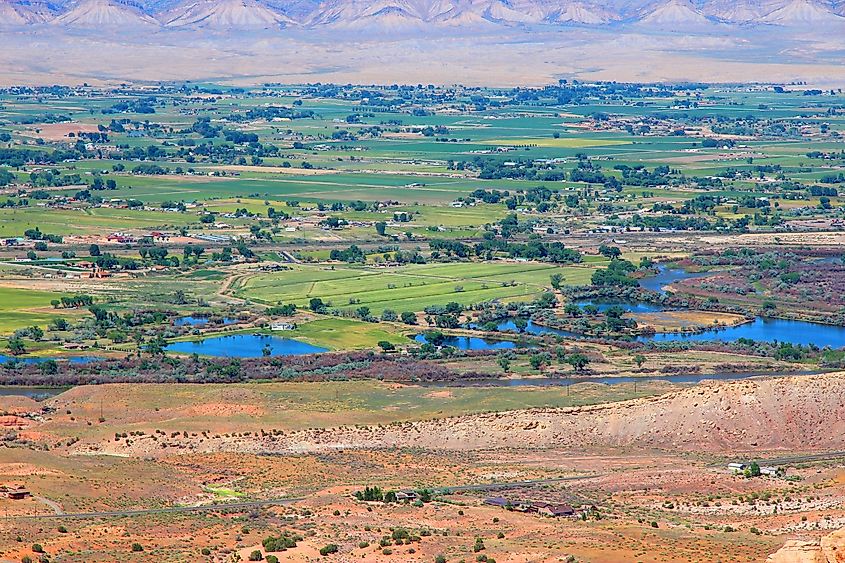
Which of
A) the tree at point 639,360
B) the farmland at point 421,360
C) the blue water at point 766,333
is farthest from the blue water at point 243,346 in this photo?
the tree at point 639,360

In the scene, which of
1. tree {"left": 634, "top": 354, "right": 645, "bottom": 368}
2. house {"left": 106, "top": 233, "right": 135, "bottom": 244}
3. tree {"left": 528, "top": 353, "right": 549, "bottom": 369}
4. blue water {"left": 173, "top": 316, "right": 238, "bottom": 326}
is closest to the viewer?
tree {"left": 528, "top": 353, "right": 549, "bottom": 369}

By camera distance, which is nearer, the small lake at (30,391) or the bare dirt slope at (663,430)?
the bare dirt slope at (663,430)

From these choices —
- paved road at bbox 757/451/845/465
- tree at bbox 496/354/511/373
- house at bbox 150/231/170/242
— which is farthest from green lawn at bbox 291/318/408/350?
house at bbox 150/231/170/242

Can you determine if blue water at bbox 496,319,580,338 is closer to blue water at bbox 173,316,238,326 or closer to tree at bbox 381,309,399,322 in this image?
tree at bbox 381,309,399,322

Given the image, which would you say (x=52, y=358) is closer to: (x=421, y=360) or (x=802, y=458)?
(x=421, y=360)

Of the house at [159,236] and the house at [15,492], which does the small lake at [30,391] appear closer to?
the house at [15,492]

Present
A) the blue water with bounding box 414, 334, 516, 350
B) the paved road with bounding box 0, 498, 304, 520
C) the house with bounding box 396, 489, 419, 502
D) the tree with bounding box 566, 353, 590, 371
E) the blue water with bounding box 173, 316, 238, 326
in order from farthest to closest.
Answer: the blue water with bounding box 173, 316, 238, 326
the blue water with bounding box 414, 334, 516, 350
the tree with bounding box 566, 353, 590, 371
the house with bounding box 396, 489, 419, 502
the paved road with bounding box 0, 498, 304, 520

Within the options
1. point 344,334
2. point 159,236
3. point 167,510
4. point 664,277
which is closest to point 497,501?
point 167,510
